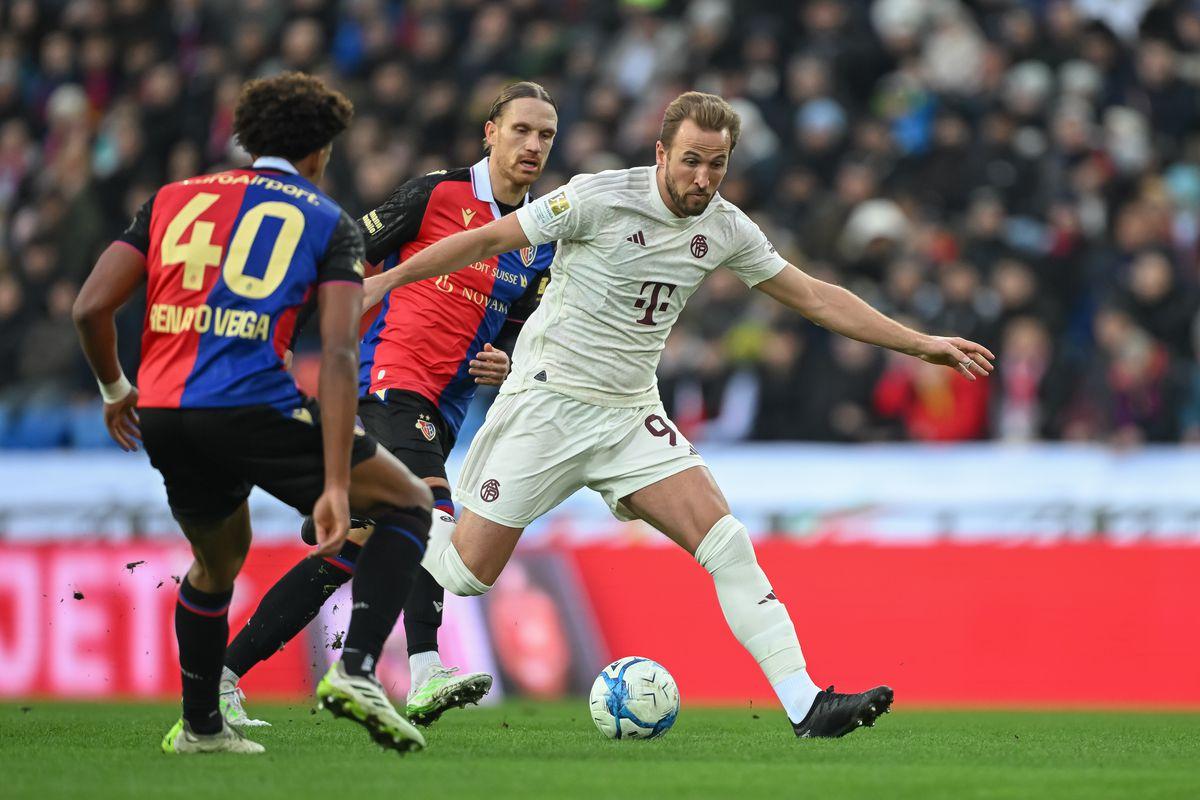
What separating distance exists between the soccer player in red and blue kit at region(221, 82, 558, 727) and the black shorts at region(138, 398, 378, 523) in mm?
2029

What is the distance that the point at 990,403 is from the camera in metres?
14.4

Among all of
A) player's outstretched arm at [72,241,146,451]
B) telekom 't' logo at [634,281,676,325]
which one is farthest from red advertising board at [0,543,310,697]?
player's outstretched arm at [72,241,146,451]

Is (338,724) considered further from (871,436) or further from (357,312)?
(871,436)

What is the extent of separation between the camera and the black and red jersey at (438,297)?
845 centimetres

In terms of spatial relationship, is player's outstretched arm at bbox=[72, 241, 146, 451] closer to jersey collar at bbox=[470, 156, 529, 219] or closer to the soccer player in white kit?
the soccer player in white kit

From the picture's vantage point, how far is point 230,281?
603 centimetres

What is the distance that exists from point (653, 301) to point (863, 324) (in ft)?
2.96

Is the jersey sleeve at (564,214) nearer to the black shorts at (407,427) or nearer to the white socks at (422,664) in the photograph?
the black shorts at (407,427)

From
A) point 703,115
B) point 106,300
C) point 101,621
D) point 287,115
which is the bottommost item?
point 101,621

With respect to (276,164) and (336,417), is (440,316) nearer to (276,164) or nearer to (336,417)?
(276,164)

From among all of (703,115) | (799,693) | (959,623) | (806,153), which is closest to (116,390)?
(703,115)

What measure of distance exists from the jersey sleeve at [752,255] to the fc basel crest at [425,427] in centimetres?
159

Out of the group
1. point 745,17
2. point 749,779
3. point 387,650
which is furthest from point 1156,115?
point 749,779

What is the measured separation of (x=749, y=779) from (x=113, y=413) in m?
2.60
